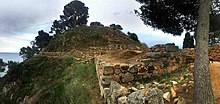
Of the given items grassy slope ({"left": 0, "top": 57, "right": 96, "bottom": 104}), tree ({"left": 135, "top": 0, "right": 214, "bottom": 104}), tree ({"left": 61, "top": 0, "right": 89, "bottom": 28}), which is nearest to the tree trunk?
tree ({"left": 135, "top": 0, "right": 214, "bottom": 104})

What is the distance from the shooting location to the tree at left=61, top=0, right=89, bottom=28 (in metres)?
41.5

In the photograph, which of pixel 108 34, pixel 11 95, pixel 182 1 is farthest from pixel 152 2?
pixel 108 34

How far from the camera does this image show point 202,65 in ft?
25.8

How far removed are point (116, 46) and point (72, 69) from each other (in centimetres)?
831

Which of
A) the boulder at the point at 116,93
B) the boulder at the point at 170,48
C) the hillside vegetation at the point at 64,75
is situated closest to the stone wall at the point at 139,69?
the boulder at the point at 170,48

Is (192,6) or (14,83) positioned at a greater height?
(192,6)

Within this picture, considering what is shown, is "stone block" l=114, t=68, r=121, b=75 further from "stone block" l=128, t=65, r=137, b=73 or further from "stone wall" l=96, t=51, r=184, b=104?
"stone block" l=128, t=65, r=137, b=73

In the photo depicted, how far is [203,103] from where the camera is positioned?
743cm

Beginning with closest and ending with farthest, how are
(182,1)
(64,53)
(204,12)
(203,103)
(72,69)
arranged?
1. (203,103)
2. (204,12)
3. (182,1)
4. (72,69)
5. (64,53)

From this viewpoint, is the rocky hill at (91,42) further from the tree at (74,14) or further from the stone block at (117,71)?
the tree at (74,14)

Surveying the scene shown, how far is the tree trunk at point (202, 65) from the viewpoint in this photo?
747 cm

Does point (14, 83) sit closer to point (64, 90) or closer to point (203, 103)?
point (64, 90)

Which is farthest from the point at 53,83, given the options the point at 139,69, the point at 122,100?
the point at 122,100

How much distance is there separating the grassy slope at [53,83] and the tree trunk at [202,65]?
3.71 m
